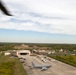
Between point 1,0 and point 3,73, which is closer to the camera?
point 1,0

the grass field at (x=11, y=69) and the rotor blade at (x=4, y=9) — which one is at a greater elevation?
the rotor blade at (x=4, y=9)

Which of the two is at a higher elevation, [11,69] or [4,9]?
[4,9]

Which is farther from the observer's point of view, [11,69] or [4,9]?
[11,69]

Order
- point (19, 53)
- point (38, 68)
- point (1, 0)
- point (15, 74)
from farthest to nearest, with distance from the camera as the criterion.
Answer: point (19, 53)
point (38, 68)
point (15, 74)
point (1, 0)

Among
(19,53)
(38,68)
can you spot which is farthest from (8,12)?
(19,53)

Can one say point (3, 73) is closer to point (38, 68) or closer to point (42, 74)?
point (42, 74)

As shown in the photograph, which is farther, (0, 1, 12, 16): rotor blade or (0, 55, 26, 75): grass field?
(0, 55, 26, 75): grass field

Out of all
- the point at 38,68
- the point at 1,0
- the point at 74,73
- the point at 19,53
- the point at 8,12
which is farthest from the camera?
the point at 19,53

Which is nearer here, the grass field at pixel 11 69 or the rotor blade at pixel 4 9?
the rotor blade at pixel 4 9

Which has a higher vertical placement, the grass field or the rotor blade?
the rotor blade

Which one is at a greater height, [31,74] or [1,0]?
[1,0]
